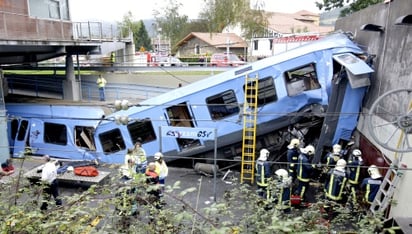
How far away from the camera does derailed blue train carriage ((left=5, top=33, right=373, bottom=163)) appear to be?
10.0 m

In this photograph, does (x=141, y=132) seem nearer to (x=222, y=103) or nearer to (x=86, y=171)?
(x=86, y=171)

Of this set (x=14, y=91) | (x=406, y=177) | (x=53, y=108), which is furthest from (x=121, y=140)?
(x=14, y=91)

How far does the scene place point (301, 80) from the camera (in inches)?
414

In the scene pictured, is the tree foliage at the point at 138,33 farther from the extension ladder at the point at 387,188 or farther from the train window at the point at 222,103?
the extension ladder at the point at 387,188

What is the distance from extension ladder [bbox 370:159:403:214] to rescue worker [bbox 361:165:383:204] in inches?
5.8

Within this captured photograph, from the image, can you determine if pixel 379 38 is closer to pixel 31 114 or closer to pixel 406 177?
pixel 406 177

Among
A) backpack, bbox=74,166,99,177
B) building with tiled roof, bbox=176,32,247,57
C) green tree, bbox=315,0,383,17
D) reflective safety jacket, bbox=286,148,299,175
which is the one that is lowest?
backpack, bbox=74,166,99,177

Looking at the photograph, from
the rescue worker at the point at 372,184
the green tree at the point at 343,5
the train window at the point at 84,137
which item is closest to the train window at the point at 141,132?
the train window at the point at 84,137

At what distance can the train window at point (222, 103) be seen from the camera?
10672 mm

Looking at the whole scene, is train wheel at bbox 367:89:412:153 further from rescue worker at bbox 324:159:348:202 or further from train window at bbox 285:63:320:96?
train window at bbox 285:63:320:96

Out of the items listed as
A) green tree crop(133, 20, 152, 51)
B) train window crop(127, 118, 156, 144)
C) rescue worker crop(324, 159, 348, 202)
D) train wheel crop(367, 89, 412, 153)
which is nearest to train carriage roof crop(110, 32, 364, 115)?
train window crop(127, 118, 156, 144)

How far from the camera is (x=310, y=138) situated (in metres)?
11.3

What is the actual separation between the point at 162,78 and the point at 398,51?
1490 cm

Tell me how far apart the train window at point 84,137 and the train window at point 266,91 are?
6.34 metres
